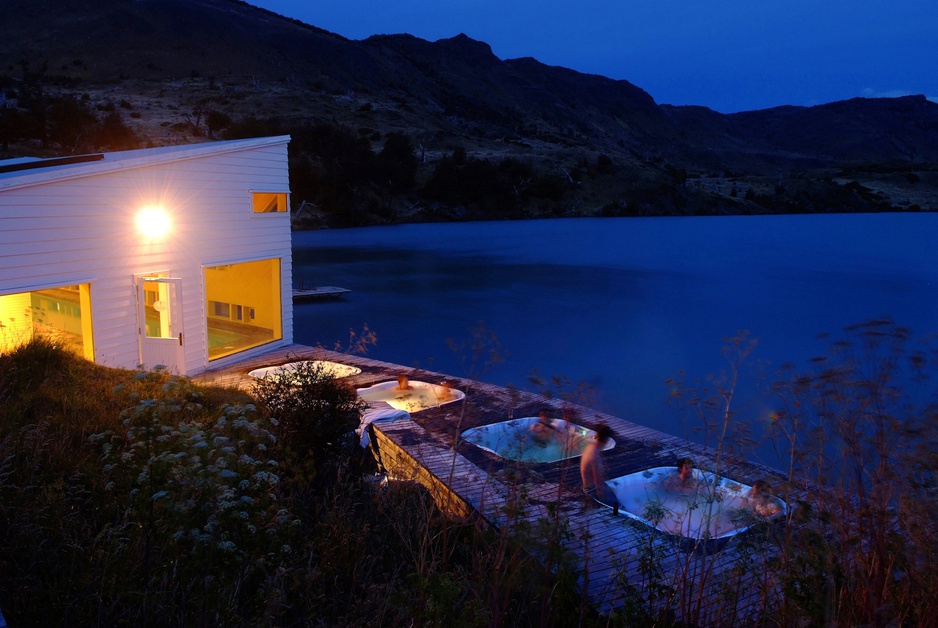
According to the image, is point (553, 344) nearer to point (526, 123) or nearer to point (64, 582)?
point (64, 582)

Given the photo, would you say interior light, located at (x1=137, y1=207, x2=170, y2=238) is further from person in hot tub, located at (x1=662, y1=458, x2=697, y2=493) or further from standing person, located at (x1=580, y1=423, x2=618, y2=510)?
person in hot tub, located at (x1=662, y1=458, x2=697, y2=493)

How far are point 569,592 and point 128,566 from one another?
1.96 metres

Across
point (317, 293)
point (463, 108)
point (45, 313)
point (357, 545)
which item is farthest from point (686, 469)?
point (463, 108)

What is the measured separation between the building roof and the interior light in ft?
1.89

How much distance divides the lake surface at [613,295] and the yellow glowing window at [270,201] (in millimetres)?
4281

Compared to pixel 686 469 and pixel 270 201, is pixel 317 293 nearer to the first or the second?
pixel 270 201

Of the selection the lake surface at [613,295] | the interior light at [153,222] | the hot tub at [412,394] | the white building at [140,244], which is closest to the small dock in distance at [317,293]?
the lake surface at [613,295]

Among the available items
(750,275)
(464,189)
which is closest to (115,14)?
(464,189)

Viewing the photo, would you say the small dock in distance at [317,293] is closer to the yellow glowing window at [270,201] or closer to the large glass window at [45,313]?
the yellow glowing window at [270,201]

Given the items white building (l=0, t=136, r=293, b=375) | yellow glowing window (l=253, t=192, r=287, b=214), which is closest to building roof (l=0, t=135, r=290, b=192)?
white building (l=0, t=136, r=293, b=375)

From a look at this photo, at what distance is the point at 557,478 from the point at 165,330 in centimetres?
585

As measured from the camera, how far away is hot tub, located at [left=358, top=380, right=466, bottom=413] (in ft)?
28.0

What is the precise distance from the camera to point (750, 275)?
29.7 meters

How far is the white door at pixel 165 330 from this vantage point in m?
8.69
